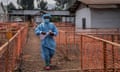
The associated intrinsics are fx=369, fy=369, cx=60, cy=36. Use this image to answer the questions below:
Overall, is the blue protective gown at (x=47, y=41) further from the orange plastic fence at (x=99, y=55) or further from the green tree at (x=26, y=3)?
the green tree at (x=26, y=3)

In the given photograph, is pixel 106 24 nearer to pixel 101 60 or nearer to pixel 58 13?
pixel 101 60

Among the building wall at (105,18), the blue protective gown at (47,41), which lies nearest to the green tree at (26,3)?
the building wall at (105,18)

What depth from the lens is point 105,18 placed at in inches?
1273

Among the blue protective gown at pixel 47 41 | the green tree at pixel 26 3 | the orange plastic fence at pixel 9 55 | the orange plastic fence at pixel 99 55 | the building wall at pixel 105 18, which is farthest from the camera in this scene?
the green tree at pixel 26 3

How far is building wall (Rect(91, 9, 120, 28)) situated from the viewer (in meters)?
32.1

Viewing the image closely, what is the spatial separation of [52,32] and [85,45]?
1634 mm

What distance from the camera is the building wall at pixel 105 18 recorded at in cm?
3206

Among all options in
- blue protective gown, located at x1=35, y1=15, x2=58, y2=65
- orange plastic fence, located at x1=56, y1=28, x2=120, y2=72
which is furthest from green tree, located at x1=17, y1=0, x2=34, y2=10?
blue protective gown, located at x1=35, y1=15, x2=58, y2=65

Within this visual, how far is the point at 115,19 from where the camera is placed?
32406 mm

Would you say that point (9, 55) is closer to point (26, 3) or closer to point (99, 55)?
point (99, 55)

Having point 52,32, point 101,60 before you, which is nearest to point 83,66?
point 52,32

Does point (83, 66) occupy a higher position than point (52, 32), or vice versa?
point (52, 32)

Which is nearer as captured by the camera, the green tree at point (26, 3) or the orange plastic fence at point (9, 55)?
the orange plastic fence at point (9, 55)

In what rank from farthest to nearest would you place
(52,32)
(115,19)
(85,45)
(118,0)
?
(115,19) → (118,0) → (52,32) → (85,45)
